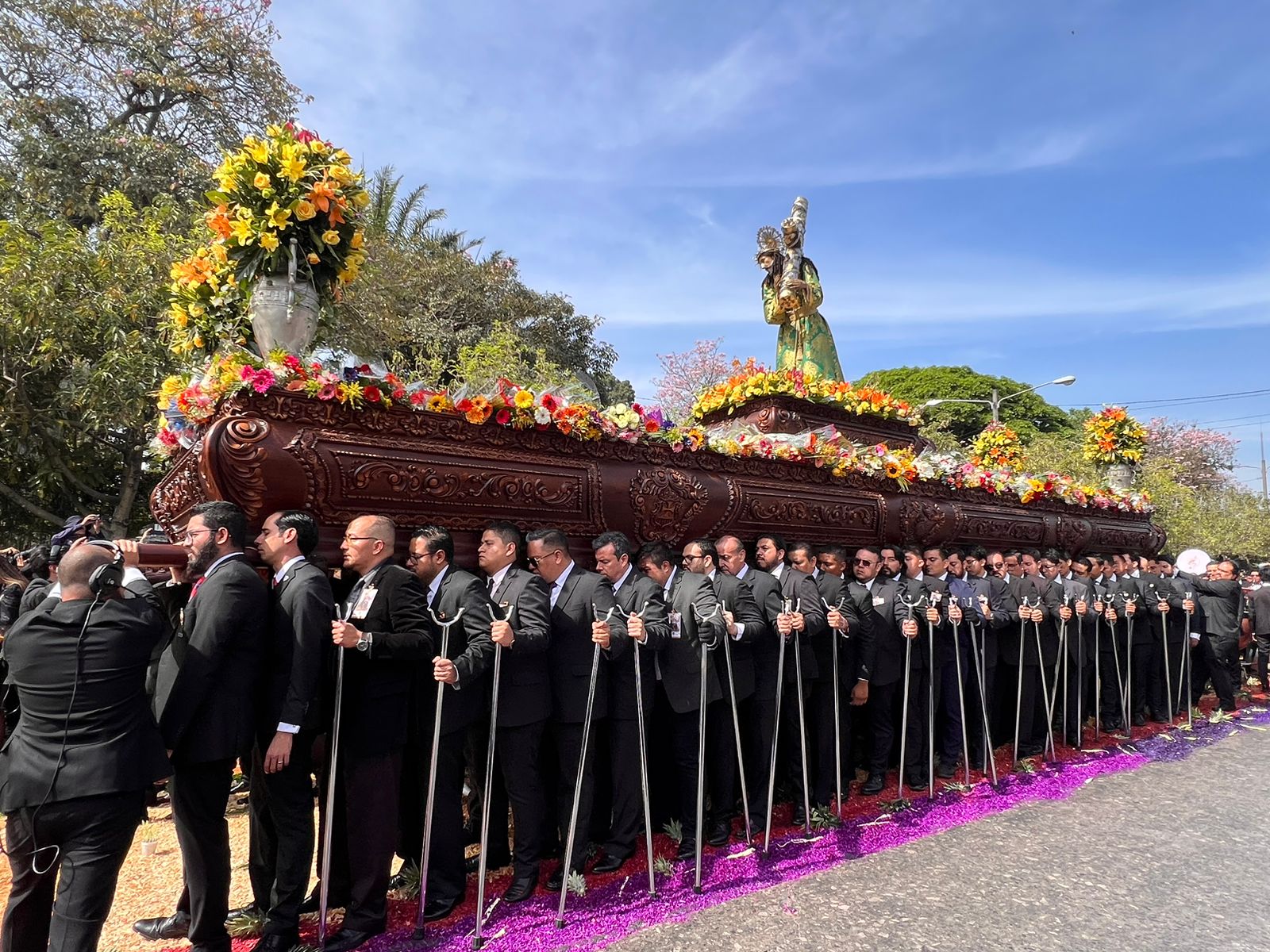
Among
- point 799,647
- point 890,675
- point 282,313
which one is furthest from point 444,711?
point 890,675

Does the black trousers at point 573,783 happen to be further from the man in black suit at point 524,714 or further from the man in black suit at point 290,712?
the man in black suit at point 290,712

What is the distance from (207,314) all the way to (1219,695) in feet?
41.4

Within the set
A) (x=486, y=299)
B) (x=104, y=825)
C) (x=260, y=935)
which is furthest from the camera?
(x=486, y=299)

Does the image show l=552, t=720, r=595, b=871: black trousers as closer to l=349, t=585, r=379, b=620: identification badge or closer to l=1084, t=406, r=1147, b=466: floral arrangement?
l=349, t=585, r=379, b=620: identification badge

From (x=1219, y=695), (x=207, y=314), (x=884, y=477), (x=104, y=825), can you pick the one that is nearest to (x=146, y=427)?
(x=207, y=314)

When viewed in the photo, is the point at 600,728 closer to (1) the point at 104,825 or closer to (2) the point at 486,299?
(1) the point at 104,825

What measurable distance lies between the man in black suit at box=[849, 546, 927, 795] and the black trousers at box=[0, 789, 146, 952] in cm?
533

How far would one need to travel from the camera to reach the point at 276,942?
12.2 ft

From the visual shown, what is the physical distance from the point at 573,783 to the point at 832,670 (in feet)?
8.80

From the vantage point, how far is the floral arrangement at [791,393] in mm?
8727

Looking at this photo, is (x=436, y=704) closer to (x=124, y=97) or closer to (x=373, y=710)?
(x=373, y=710)

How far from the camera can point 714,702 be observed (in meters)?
5.43

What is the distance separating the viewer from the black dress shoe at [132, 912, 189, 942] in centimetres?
392

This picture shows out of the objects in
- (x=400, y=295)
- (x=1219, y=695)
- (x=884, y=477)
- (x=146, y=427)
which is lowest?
(x=1219, y=695)
